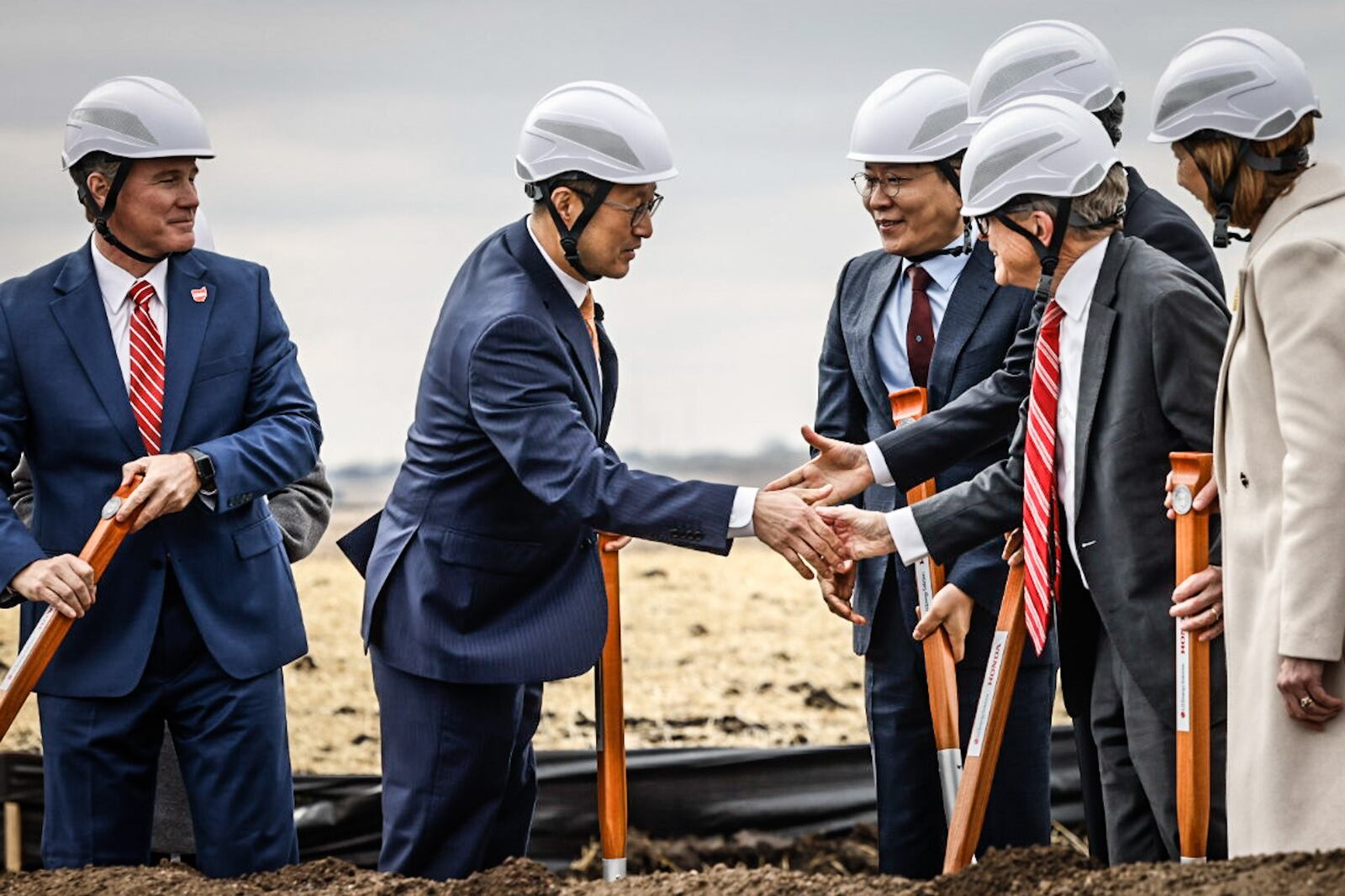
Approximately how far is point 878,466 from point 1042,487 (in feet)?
2.58

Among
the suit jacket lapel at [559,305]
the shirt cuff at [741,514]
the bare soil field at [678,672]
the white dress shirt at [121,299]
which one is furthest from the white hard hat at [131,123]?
the bare soil field at [678,672]

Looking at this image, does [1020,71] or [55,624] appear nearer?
[55,624]

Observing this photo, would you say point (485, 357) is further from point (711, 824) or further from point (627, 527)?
point (711, 824)

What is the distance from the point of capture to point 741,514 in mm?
3924

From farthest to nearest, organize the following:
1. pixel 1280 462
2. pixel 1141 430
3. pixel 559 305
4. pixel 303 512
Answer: pixel 303 512, pixel 559 305, pixel 1141 430, pixel 1280 462

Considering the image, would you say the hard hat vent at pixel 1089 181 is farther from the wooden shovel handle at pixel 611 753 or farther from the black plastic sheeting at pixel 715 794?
the black plastic sheeting at pixel 715 794

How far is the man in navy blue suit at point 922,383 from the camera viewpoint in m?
4.12

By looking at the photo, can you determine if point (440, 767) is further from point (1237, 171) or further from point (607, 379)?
point (1237, 171)

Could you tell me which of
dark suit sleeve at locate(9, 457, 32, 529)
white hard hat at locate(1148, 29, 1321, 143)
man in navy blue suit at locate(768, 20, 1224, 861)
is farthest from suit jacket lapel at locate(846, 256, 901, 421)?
dark suit sleeve at locate(9, 457, 32, 529)

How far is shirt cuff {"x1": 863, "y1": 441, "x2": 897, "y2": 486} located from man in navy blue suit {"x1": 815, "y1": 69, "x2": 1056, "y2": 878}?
0.24 feet

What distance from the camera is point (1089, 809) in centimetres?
381

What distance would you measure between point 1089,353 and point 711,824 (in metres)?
3.33

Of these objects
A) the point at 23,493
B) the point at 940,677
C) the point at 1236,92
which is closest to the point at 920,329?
the point at 940,677

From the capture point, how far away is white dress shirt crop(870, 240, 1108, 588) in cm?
344
